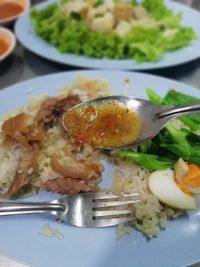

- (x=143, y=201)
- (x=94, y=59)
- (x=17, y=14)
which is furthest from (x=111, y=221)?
(x=17, y=14)

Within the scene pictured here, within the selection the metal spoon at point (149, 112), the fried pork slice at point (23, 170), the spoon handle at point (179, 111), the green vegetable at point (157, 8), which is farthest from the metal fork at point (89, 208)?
the green vegetable at point (157, 8)

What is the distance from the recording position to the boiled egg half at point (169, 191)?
1.30 m

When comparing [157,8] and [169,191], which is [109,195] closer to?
[169,191]

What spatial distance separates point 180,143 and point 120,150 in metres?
0.24

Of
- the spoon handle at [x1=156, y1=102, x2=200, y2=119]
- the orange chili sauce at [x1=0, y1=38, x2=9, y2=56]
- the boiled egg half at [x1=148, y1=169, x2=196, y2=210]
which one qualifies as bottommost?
the orange chili sauce at [x1=0, y1=38, x2=9, y2=56]

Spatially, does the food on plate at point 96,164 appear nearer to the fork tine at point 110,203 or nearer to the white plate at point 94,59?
the fork tine at point 110,203

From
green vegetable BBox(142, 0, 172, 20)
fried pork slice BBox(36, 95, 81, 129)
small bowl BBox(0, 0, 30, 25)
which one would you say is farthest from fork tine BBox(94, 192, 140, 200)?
small bowl BBox(0, 0, 30, 25)

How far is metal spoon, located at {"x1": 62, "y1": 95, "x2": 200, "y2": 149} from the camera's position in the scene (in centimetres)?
142

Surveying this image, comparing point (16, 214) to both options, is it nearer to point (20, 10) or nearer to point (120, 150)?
point (120, 150)

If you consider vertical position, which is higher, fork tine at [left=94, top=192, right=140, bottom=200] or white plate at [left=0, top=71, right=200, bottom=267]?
fork tine at [left=94, top=192, right=140, bottom=200]

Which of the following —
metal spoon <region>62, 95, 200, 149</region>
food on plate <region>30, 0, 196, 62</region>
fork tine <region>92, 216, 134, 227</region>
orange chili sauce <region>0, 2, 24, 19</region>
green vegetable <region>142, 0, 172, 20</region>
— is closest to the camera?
fork tine <region>92, 216, 134, 227</region>

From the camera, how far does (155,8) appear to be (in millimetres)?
→ 2812

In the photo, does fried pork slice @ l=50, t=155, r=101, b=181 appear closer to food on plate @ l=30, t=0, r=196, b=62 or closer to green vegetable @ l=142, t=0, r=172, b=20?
food on plate @ l=30, t=0, r=196, b=62

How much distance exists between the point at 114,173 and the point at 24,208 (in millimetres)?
418
